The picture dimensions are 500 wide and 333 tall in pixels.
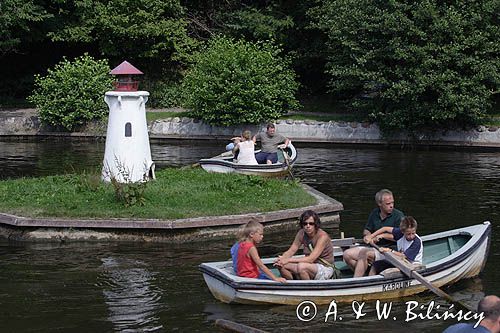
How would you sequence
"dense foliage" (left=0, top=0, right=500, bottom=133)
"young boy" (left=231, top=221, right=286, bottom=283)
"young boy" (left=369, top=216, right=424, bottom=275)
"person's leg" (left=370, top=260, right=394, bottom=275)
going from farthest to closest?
1. "dense foliage" (left=0, top=0, right=500, bottom=133)
2. "person's leg" (left=370, top=260, right=394, bottom=275)
3. "young boy" (left=369, top=216, right=424, bottom=275)
4. "young boy" (left=231, top=221, right=286, bottom=283)

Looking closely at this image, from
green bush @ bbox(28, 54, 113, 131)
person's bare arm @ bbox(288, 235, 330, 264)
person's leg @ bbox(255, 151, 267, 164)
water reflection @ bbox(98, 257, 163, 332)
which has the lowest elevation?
water reflection @ bbox(98, 257, 163, 332)

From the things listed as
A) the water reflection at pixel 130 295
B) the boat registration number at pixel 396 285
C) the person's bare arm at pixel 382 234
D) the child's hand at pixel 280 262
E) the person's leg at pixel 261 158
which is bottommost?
the water reflection at pixel 130 295

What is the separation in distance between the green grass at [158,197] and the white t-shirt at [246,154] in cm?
189

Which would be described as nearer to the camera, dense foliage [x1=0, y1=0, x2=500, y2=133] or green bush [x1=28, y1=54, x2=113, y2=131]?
dense foliage [x1=0, y1=0, x2=500, y2=133]

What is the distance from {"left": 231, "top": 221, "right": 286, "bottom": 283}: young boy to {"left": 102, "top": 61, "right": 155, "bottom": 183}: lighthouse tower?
8013mm

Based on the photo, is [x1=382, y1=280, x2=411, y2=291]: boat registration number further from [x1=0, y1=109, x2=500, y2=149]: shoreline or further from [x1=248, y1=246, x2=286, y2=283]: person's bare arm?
[x1=0, y1=109, x2=500, y2=149]: shoreline

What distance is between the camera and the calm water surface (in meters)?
13.1

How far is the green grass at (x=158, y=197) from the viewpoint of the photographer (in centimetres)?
1869

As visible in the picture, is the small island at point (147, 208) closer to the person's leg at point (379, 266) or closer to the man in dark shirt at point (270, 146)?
the man in dark shirt at point (270, 146)

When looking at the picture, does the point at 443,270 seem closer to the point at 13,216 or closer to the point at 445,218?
the point at 445,218

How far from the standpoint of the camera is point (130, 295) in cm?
1460

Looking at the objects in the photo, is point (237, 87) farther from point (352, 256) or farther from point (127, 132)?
point (352, 256)

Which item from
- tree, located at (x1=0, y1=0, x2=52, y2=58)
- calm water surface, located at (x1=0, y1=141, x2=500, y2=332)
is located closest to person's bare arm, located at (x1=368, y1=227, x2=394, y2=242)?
calm water surface, located at (x1=0, y1=141, x2=500, y2=332)

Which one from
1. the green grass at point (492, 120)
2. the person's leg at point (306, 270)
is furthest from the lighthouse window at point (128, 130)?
the green grass at point (492, 120)
